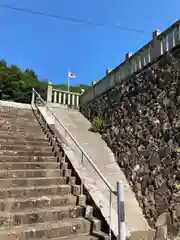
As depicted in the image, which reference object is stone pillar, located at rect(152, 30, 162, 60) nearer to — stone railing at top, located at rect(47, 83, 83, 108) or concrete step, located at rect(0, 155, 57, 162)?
concrete step, located at rect(0, 155, 57, 162)

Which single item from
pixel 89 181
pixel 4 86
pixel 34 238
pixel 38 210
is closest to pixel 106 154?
pixel 89 181

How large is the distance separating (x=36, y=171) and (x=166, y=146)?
8.06ft

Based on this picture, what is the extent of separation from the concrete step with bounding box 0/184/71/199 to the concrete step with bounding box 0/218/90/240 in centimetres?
61

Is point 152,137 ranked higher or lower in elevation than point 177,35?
lower

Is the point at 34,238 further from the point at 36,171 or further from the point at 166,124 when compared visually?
the point at 166,124

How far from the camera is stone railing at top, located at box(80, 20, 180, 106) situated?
4871 millimetres

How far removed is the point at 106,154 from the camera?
19.5ft

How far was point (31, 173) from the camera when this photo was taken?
387cm

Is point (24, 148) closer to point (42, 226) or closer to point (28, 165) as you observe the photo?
point (28, 165)

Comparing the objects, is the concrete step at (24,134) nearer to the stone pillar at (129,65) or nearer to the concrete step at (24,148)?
the concrete step at (24,148)

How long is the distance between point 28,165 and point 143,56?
3.92 meters

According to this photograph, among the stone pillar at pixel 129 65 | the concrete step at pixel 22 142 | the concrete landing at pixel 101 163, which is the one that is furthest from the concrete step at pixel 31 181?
the stone pillar at pixel 129 65

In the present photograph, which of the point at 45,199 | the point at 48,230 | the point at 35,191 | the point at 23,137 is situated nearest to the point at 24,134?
the point at 23,137

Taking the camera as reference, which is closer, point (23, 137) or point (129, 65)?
point (23, 137)
